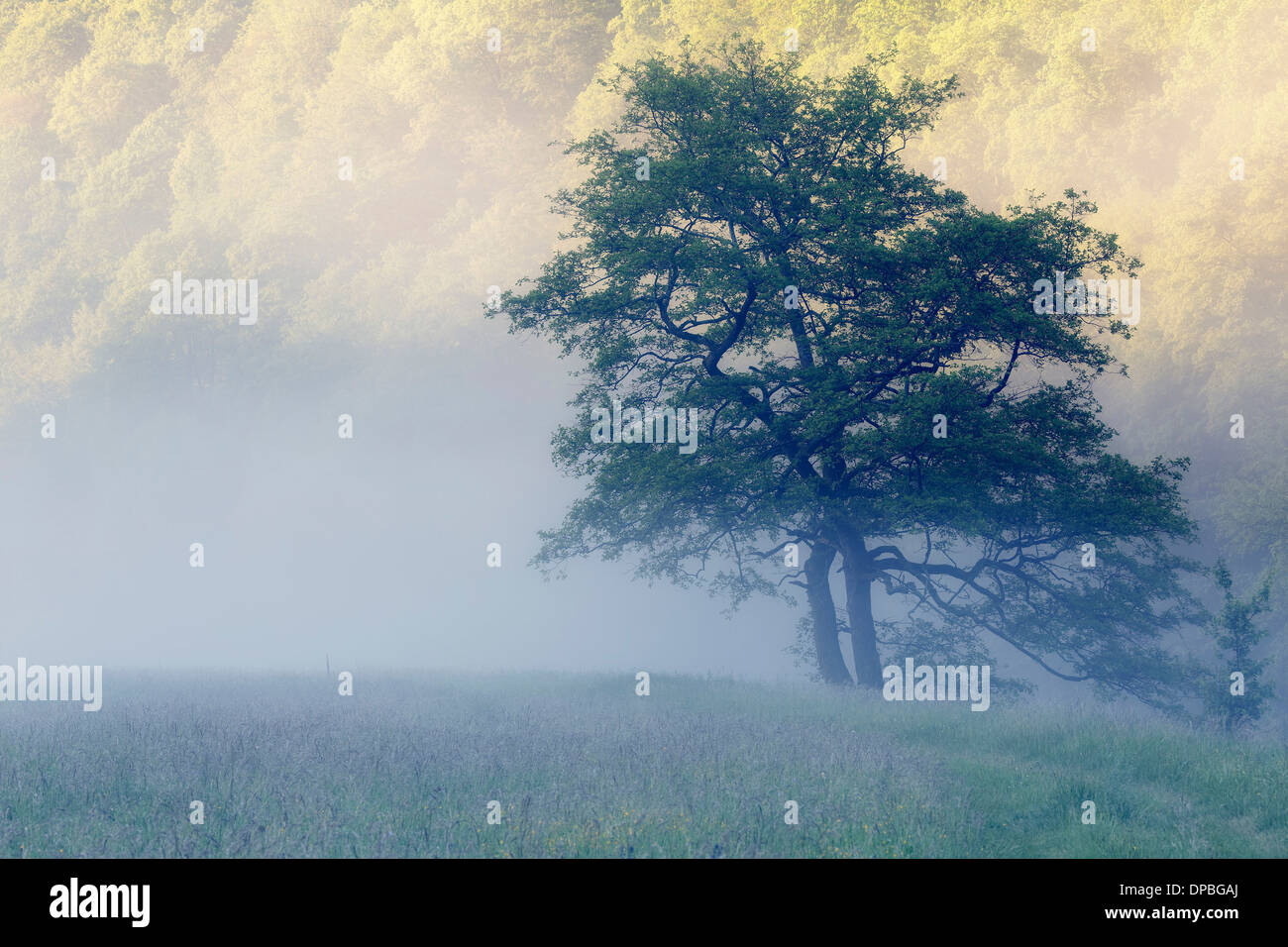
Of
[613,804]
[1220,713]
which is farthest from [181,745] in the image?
[1220,713]

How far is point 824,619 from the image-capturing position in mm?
24250

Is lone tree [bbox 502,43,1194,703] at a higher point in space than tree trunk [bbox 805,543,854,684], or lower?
higher

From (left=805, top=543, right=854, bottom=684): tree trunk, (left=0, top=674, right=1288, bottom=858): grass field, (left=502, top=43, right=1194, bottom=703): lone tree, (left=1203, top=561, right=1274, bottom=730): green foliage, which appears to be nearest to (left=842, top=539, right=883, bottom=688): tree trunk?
(left=502, top=43, right=1194, bottom=703): lone tree

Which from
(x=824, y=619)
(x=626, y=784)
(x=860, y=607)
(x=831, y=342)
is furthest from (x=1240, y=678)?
(x=626, y=784)

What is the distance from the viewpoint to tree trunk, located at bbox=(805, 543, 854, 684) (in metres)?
23.6

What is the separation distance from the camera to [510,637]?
6969 centimetres

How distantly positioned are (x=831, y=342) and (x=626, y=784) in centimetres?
1272

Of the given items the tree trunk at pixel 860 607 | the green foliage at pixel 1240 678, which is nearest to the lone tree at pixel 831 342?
the tree trunk at pixel 860 607

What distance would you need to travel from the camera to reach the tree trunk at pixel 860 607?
23.0 meters

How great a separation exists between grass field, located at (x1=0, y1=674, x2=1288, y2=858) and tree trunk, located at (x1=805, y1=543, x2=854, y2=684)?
24.0 ft

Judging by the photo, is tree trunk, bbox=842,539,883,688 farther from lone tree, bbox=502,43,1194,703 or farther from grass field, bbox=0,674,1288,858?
grass field, bbox=0,674,1288,858

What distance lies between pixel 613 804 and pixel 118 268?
72.6 meters

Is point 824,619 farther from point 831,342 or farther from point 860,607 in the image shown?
point 831,342

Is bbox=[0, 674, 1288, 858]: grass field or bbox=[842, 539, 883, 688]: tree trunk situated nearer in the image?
bbox=[0, 674, 1288, 858]: grass field
